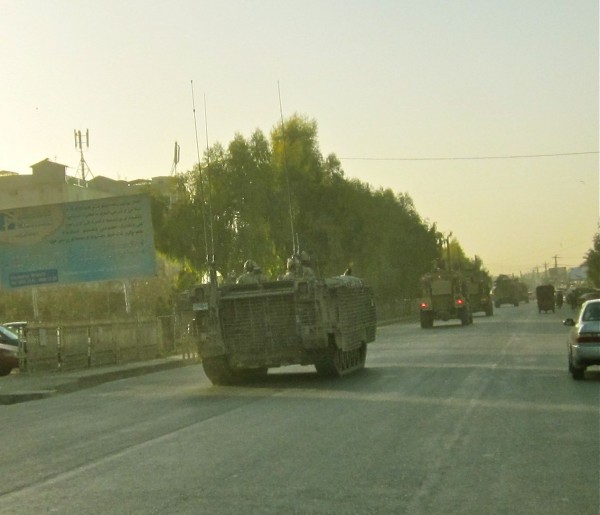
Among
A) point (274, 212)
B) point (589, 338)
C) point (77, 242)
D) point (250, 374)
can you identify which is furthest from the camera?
point (274, 212)

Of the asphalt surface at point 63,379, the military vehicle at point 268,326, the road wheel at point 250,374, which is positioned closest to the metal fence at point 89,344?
the asphalt surface at point 63,379

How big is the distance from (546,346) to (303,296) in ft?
37.5

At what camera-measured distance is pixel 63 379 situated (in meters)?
24.4

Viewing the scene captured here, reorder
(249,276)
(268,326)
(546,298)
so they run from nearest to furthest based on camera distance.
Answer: (268,326), (249,276), (546,298)

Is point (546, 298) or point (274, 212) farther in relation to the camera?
point (546, 298)

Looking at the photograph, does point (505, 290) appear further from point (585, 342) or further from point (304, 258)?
point (585, 342)

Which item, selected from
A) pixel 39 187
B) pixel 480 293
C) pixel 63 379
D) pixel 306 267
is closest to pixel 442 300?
pixel 480 293

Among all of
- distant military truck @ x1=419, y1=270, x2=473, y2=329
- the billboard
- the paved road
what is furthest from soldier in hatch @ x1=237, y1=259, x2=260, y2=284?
distant military truck @ x1=419, y1=270, x2=473, y2=329

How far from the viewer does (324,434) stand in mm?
11930

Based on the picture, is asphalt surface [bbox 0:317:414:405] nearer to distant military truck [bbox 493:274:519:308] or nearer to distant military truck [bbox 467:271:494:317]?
distant military truck [bbox 467:271:494:317]

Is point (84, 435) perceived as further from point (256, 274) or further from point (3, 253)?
point (3, 253)

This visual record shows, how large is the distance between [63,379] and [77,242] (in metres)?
10.3

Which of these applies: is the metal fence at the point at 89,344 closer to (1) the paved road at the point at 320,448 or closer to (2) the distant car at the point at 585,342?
(1) the paved road at the point at 320,448

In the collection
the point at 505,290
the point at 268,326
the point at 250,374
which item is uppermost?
the point at 505,290
